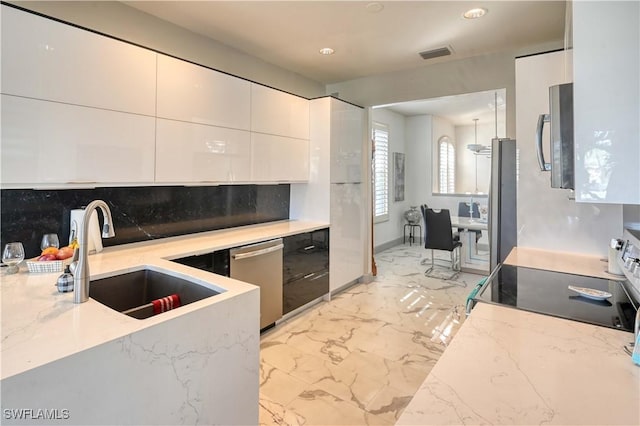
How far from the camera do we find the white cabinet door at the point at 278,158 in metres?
3.15

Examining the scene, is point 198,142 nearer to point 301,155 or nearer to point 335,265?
point 301,155

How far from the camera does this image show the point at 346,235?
3.96m

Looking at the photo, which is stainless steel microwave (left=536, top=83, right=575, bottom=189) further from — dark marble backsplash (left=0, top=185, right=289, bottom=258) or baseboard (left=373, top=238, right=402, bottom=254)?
baseboard (left=373, top=238, right=402, bottom=254)

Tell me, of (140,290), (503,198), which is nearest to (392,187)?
(503,198)

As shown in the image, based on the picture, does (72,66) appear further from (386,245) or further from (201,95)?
(386,245)

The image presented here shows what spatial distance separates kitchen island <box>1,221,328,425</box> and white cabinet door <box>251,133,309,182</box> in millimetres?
1638

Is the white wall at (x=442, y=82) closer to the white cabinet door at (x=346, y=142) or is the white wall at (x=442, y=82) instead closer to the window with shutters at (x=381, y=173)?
the white cabinet door at (x=346, y=142)

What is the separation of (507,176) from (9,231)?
3532 mm

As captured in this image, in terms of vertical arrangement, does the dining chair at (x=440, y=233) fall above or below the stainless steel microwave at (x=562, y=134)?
below

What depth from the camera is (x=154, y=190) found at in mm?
2713

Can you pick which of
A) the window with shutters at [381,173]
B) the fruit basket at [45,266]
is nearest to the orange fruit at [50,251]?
the fruit basket at [45,266]

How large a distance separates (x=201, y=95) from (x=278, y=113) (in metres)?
0.89

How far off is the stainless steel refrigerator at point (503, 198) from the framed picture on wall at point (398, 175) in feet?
13.0

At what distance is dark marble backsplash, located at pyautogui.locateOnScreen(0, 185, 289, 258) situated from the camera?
206cm
